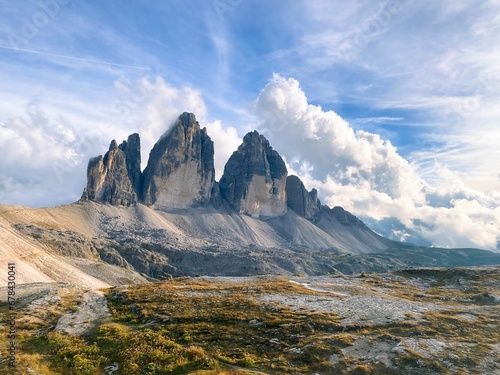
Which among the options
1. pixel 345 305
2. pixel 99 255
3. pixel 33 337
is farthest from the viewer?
pixel 99 255

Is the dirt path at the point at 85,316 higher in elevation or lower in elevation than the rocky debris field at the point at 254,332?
lower

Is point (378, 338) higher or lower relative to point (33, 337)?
higher

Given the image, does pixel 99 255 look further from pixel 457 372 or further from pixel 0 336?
pixel 457 372

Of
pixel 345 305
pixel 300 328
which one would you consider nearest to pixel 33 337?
pixel 300 328

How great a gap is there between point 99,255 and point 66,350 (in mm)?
164272

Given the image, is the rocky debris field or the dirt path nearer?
the rocky debris field

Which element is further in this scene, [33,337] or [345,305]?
[345,305]

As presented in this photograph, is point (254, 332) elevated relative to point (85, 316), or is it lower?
elevated

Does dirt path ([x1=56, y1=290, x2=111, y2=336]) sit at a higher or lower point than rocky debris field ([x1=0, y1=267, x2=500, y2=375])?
lower

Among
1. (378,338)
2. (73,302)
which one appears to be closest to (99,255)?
(73,302)

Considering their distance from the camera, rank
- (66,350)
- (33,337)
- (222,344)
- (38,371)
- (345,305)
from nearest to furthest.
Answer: (38,371) → (66,350) → (222,344) → (33,337) → (345,305)

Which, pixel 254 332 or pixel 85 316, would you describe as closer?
pixel 254 332

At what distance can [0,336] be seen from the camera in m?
28.2

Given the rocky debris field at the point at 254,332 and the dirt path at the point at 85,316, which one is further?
the dirt path at the point at 85,316
